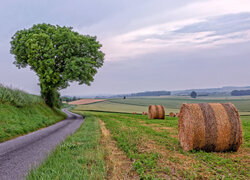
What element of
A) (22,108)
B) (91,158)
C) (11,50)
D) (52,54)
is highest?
(11,50)

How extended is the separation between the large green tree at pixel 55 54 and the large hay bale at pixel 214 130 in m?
21.1

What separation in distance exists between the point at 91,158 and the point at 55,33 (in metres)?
26.7

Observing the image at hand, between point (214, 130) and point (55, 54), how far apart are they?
84.7ft

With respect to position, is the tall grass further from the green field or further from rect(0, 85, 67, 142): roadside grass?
the green field

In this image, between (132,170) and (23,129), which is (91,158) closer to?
(132,170)

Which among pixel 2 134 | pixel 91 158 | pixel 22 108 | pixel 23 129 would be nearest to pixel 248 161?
pixel 91 158

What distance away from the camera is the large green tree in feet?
88.2

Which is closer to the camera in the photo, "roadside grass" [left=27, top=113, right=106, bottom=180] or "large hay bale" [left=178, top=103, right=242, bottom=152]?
"roadside grass" [left=27, top=113, right=106, bottom=180]

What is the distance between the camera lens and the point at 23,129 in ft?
45.5

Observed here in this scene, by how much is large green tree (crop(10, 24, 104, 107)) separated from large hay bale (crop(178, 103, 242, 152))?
829 inches

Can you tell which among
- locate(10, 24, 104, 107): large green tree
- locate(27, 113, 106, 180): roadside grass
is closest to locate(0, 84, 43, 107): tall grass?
locate(10, 24, 104, 107): large green tree

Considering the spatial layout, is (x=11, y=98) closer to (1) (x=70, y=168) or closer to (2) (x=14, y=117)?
(2) (x=14, y=117)

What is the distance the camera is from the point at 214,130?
8.12 meters

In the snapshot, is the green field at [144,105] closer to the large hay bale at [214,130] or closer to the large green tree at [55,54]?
the large green tree at [55,54]
